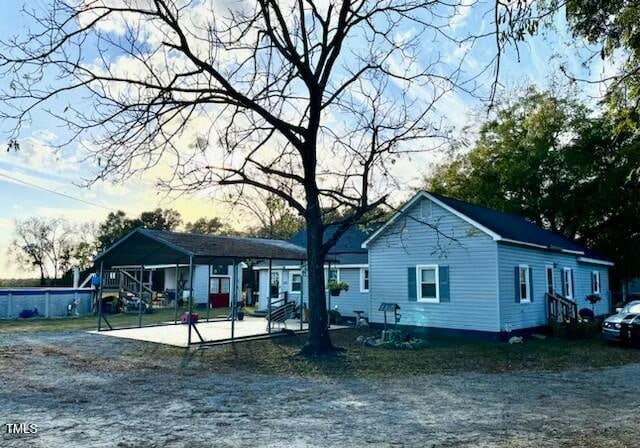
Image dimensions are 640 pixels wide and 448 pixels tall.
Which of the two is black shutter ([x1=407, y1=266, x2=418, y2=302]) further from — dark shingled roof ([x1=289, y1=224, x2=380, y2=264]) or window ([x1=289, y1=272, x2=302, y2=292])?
window ([x1=289, y1=272, x2=302, y2=292])

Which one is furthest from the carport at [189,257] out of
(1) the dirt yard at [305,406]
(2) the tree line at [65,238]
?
(2) the tree line at [65,238]


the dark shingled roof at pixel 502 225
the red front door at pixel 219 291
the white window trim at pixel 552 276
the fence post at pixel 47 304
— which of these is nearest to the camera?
the dark shingled roof at pixel 502 225

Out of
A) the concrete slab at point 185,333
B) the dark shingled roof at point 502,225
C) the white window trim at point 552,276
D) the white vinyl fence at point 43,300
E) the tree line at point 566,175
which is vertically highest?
the tree line at point 566,175

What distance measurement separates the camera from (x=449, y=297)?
16.9m

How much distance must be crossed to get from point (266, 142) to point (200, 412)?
8.85 m

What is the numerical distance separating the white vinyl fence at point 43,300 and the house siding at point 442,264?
18.1m

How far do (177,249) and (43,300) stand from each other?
16793mm

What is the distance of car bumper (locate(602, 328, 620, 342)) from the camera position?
48.3ft

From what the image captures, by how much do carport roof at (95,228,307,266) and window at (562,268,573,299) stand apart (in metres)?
11.5

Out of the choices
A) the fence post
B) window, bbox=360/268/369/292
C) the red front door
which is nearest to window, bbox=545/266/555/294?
window, bbox=360/268/369/292

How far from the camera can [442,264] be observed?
17156 millimetres

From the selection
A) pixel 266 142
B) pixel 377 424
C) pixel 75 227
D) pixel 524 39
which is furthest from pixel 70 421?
pixel 75 227

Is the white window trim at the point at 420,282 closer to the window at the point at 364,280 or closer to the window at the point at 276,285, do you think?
the window at the point at 364,280

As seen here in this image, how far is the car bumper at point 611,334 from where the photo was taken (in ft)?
48.3
